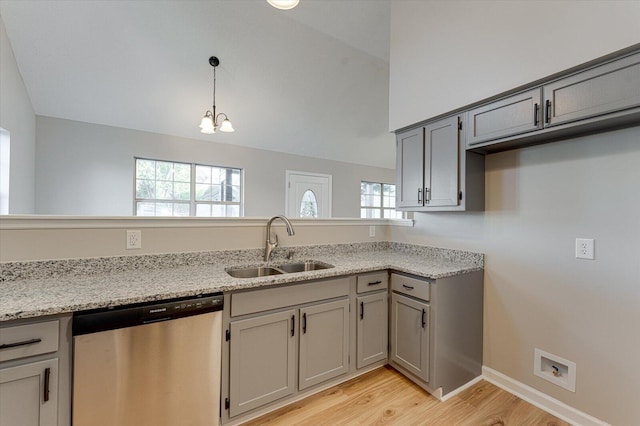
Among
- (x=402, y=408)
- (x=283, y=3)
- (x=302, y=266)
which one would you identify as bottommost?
(x=402, y=408)

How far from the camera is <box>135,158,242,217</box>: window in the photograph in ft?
14.2

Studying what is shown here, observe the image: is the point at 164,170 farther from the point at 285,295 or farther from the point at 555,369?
the point at 555,369

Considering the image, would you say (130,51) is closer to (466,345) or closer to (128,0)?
(128,0)

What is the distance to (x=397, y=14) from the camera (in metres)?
2.64

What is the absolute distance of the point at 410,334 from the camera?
209 cm

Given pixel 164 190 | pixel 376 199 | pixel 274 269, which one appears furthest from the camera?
pixel 376 199

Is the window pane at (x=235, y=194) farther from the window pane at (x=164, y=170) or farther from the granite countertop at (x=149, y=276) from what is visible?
the granite countertop at (x=149, y=276)

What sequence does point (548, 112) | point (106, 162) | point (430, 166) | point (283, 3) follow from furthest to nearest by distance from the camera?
1. point (106, 162)
2. point (430, 166)
3. point (548, 112)
4. point (283, 3)

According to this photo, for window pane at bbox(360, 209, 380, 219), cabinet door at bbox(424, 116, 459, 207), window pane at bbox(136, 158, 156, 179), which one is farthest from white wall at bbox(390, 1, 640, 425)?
window pane at bbox(360, 209, 380, 219)

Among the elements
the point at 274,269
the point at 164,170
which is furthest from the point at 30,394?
the point at 164,170

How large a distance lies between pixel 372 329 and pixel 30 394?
1896 mm

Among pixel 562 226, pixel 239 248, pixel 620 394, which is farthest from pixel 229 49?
pixel 620 394

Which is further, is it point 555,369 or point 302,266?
point 302,266

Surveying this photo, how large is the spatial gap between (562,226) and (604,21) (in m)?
1.11
